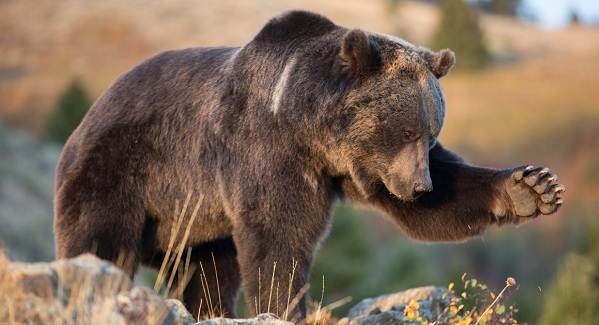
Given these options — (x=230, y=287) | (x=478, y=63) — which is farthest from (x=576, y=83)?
(x=230, y=287)

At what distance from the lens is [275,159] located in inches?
240

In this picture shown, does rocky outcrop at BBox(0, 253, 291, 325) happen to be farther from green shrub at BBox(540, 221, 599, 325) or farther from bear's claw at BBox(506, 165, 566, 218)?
green shrub at BBox(540, 221, 599, 325)

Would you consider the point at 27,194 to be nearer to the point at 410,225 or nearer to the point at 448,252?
the point at 448,252

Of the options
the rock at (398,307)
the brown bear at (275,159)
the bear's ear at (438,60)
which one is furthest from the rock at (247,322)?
the bear's ear at (438,60)

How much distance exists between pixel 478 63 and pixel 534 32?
718 inches

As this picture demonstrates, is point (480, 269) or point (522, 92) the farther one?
point (522, 92)

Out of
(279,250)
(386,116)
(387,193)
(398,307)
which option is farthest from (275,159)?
(398,307)

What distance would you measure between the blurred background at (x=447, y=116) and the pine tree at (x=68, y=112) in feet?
0.19

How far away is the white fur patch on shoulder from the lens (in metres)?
6.17

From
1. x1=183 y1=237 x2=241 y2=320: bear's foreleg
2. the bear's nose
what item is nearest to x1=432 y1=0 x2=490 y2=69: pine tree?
x1=183 y1=237 x2=241 y2=320: bear's foreleg

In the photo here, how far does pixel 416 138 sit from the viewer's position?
19.4 ft

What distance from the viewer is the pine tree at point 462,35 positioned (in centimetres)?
5706

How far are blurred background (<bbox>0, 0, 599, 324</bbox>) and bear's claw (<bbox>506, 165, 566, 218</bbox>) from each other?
13.9 m

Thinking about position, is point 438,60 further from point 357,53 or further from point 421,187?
point 421,187
